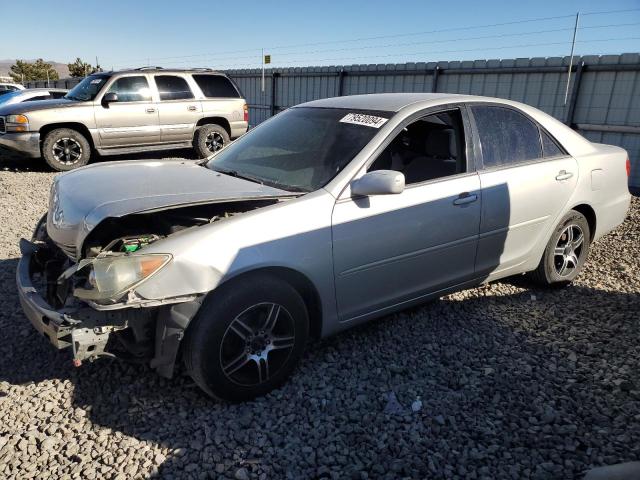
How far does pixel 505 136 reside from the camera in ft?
12.9

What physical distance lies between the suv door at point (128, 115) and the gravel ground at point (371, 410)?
6.45 metres

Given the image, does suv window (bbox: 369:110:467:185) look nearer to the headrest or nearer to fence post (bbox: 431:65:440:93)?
the headrest

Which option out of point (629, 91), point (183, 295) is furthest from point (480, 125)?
point (629, 91)

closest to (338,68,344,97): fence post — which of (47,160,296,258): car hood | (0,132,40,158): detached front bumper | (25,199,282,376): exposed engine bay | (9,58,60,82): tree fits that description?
(0,132,40,158): detached front bumper

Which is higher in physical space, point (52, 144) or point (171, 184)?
point (171, 184)

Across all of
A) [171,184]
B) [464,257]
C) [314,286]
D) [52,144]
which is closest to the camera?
[314,286]

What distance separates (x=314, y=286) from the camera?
2.93 m

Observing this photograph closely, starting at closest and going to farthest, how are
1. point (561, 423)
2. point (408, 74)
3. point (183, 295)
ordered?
point (183, 295) < point (561, 423) < point (408, 74)

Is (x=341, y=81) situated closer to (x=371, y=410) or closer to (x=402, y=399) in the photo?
(x=402, y=399)

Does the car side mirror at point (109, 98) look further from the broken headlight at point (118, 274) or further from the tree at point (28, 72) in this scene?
the tree at point (28, 72)

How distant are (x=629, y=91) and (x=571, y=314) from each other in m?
5.49

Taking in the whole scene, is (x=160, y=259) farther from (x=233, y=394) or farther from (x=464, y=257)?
(x=464, y=257)

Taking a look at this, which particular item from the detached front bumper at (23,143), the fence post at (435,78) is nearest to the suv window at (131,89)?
the detached front bumper at (23,143)

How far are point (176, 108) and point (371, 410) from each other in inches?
352
